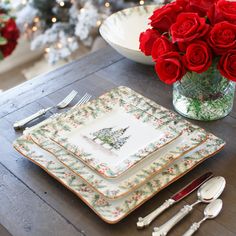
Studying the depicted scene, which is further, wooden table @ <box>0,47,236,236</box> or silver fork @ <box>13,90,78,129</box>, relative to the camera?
Answer: silver fork @ <box>13,90,78,129</box>

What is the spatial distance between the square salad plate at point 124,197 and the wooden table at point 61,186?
22 millimetres

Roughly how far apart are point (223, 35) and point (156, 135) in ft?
0.81

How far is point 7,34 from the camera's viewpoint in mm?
1954

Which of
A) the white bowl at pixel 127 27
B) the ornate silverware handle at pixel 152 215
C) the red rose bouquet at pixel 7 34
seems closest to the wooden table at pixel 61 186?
the ornate silverware handle at pixel 152 215

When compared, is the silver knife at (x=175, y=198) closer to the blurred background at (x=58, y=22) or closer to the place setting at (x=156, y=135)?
the place setting at (x=156, y=135)

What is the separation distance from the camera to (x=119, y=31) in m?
1.37

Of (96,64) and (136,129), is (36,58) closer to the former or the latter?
(96,64)

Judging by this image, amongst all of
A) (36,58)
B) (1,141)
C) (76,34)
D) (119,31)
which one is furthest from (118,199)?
(36,58)

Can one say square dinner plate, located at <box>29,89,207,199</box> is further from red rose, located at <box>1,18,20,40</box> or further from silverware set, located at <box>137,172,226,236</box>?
red rose, located at <box>1,18,20,40</box>

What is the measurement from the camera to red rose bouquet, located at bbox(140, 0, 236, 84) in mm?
912

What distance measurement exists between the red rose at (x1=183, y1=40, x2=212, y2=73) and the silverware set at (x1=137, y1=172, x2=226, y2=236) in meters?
0.22

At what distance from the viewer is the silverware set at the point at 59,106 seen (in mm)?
1062

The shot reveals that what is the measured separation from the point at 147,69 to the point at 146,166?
46 cm

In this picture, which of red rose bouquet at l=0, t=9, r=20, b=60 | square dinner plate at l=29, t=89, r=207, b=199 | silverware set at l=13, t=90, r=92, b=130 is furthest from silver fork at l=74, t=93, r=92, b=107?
red rose bouquet at l=0, t=9, r=20, b=60
